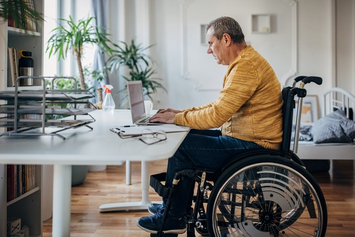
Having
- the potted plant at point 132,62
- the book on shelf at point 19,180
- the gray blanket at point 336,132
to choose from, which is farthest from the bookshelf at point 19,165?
the gray blanket at point 336,132

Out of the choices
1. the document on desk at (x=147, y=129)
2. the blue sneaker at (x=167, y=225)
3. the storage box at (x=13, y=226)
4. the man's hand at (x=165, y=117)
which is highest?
the man's hand at (x=165, y=117)

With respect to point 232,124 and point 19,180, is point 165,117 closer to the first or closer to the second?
point 232,124

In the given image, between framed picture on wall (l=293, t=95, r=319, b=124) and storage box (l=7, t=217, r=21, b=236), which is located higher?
framed picture on wall (l=293, t=95, r=319, b=124)

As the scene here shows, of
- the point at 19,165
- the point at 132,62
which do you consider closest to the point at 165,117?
the point at 19,165

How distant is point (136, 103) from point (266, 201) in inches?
35.7

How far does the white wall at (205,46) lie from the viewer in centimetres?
568

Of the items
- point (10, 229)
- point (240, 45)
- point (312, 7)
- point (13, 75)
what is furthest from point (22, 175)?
point (312, 7)

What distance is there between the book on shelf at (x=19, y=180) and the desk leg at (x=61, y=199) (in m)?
0.88

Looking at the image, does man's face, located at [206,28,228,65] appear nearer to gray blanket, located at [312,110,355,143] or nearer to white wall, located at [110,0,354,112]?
gray blanket, located at [312,110,355,143]

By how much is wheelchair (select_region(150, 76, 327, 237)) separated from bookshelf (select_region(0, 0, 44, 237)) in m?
0.75

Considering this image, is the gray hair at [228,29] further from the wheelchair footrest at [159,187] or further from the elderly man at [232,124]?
the wheelchair footrest at [159,187]

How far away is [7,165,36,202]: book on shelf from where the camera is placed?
7.87ft

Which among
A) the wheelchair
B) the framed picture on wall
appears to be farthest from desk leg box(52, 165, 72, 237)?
the framed picture on wall

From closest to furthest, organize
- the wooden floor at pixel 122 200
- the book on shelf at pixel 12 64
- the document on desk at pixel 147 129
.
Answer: the document on desk at pixel 147 129
the book on shelf at pixel 12 64
the wooden floor at pixel 122 200
